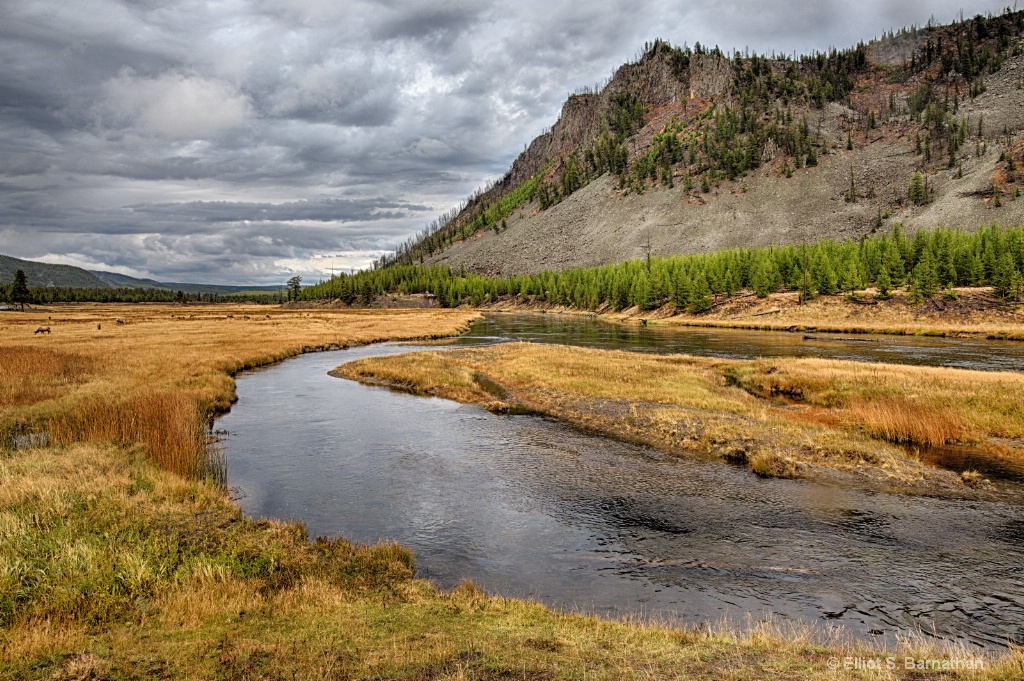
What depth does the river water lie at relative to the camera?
11.5 m

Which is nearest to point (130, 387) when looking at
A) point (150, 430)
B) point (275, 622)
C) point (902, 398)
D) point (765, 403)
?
point (150, 430)

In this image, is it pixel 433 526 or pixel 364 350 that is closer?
pixel 433 526

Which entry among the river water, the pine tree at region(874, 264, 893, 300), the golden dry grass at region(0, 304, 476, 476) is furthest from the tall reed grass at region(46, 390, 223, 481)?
the pine tree at region(874, 264, 893, 300)

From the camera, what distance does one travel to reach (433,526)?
15609 mm

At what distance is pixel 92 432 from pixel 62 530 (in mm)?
10446

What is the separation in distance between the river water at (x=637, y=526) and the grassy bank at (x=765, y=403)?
7.44 feet

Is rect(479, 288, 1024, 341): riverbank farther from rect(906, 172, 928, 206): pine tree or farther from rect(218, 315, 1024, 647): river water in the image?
rect(906, 172, 928, 206): pine tree

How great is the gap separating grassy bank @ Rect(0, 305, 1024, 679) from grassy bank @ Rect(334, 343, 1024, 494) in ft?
43.8

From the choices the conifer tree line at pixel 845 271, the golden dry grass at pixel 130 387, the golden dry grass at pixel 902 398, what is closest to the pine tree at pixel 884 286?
the conifer tree line at pixel 845 271

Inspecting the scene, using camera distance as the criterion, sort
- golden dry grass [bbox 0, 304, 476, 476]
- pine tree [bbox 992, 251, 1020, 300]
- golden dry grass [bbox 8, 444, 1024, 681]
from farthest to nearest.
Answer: pine tree [bbox 992, 251, 1020, 300]
golden dry grass [bbox 0, 304, 476, 476]
golden dry grass [bbox 8, 444, 1024, 681]

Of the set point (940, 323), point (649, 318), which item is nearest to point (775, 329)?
point (940, 323)

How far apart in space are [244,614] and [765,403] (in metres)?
29.6

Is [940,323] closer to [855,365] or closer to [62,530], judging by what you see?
[855,365]

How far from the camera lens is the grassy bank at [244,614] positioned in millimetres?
7438
